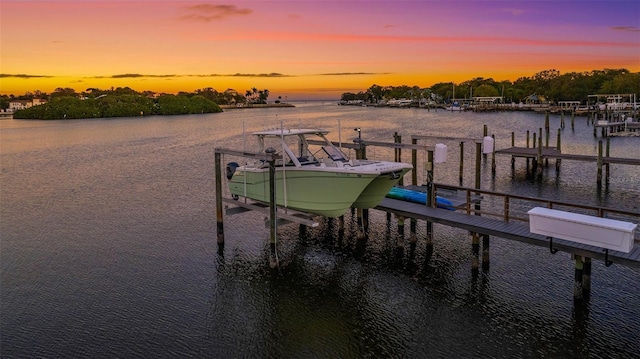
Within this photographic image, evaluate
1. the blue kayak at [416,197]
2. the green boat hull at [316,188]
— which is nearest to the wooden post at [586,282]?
the blue kayak at [416,197]

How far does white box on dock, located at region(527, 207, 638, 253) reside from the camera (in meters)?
11.6

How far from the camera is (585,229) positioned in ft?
39.8

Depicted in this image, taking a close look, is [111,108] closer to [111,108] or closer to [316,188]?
[111,108]

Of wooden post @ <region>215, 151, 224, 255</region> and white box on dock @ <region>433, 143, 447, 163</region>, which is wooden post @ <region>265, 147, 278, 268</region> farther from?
white box on dock @ <region>433, 143, 447, 163</region>

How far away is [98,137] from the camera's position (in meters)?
75.1

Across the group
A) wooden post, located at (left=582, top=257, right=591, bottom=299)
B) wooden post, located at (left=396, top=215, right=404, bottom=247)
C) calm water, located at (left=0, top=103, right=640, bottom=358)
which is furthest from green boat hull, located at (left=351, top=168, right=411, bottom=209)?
wooden post, located at (left=582, top=257, right=591, bottom=299)

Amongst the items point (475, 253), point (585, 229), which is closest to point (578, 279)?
point (585, 229)

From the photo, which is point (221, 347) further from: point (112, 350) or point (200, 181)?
point (200, 181)

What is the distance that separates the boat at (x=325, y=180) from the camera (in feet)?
52.7

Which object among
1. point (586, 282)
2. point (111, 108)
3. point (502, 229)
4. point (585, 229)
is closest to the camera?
point (585, 229)

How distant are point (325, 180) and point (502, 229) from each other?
5239 mm

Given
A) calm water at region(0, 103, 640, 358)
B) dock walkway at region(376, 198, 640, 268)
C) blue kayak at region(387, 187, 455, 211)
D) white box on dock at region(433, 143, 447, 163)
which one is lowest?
calm water at region(0, 103, 640, 358)

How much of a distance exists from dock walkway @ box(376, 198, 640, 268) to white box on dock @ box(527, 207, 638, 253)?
40 centimetres

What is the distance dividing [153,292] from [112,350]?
3.43m
